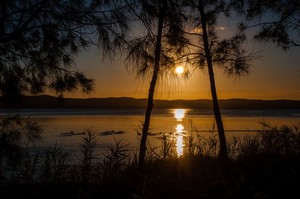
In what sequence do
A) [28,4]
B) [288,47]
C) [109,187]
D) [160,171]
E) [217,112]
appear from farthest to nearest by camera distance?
[217,112] < [288,47] < [160,171] < [109,187] < [28,4]

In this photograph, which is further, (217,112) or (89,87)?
(217,112)

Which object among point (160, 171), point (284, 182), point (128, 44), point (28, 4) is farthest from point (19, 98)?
point (284, 182)

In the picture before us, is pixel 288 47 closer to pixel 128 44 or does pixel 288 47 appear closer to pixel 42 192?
pixel 128 44

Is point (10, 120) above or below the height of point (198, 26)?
below

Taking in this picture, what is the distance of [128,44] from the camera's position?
A: 5387mm

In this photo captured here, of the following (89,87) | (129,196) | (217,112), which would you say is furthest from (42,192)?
(217,112)

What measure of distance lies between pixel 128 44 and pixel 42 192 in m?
2.48

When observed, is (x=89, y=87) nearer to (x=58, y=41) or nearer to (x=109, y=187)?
(x=58, y=41)

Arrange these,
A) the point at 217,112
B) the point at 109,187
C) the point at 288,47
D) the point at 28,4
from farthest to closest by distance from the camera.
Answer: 1. the point at 217,112
2. the point at 288,47
3. the point at 109,187
4. the point at 28,4

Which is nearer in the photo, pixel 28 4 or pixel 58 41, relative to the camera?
pixel 28 4

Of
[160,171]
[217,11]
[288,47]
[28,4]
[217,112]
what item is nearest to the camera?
[28,4]

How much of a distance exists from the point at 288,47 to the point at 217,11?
2409mm

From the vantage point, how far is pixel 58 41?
509 cm

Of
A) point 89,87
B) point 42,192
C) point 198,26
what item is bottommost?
point 42,192
